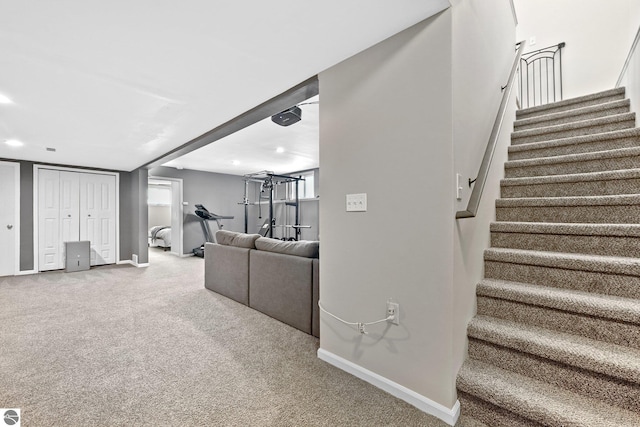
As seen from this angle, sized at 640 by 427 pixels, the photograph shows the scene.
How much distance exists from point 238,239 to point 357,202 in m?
2.16

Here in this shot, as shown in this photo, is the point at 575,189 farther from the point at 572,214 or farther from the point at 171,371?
the point at 171,371

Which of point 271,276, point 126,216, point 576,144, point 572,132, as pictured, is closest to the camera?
point 576,144

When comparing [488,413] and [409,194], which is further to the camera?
[409,194]

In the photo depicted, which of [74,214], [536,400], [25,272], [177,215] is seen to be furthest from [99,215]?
[536,400]

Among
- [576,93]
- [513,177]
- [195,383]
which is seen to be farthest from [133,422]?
[576,93]

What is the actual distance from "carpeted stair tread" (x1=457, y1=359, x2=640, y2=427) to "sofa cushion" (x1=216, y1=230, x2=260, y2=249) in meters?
2.47

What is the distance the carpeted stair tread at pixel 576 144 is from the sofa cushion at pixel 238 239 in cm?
290

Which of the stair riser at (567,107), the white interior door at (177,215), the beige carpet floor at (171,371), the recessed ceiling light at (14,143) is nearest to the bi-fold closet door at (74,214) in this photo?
the white interior door at (177,215)

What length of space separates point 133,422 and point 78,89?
8.20 ft

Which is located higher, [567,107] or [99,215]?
[567,107]

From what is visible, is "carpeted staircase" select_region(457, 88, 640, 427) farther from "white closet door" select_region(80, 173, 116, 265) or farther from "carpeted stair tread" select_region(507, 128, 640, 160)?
"white closet door" select_region(80, 173, 116, 265)

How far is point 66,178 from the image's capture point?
5.52 meters

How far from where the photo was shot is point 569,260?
5.36 ft

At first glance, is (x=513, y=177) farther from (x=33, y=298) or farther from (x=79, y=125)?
(x=33, y=298)
